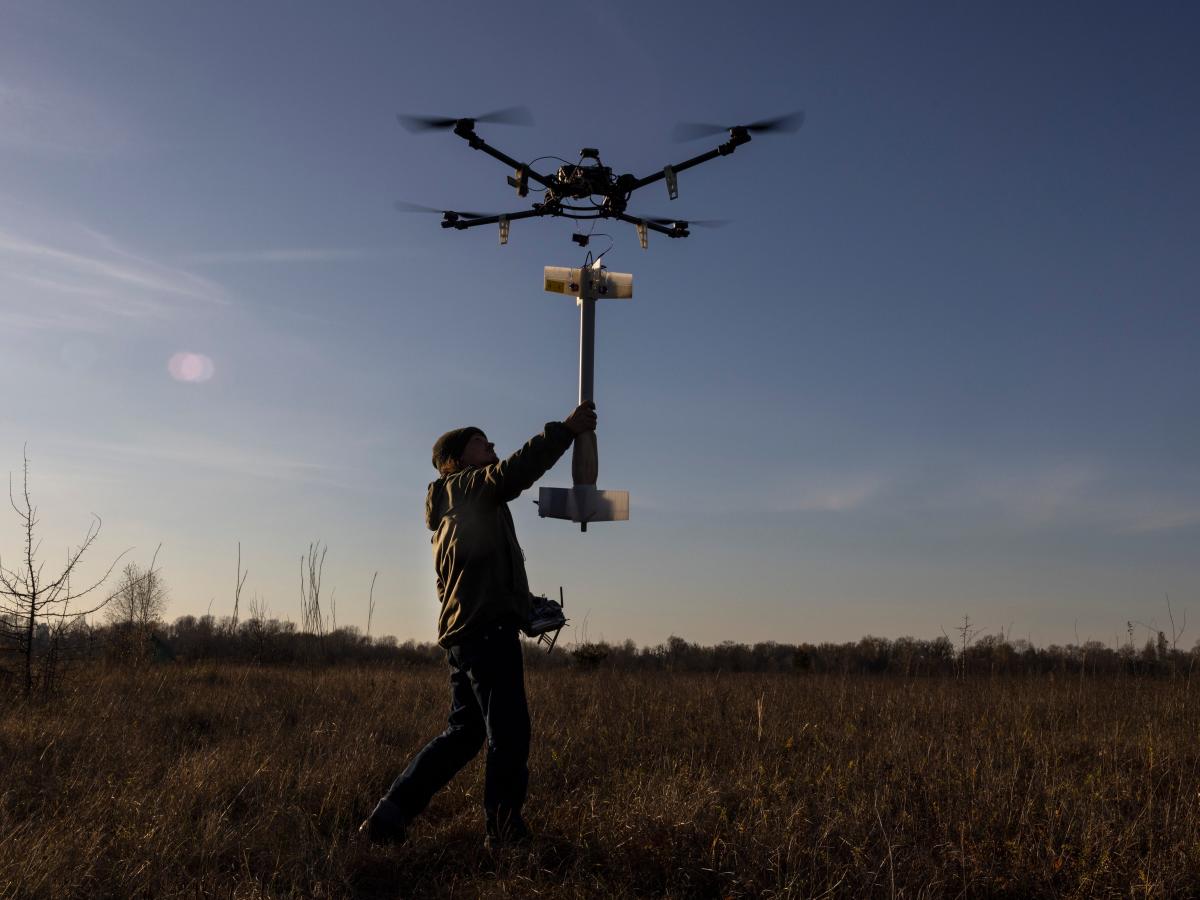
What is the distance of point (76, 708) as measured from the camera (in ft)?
26.8

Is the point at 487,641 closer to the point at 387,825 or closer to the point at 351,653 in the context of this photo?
the point at 387,825

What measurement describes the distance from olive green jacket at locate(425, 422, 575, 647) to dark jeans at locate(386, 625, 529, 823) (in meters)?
0.11

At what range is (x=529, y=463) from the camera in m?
4.41

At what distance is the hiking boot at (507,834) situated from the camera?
4379mm

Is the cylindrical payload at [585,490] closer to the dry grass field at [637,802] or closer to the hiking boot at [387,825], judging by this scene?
the dry grass field at [637,802]

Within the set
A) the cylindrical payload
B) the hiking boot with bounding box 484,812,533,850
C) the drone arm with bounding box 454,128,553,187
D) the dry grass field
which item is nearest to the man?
the hiking boot with bounding box 484,812,533,850

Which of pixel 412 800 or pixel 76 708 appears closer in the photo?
pixel 412 800

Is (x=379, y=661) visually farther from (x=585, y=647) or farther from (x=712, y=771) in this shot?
(x=712, y=771)

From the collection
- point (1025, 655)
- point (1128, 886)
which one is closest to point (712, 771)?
point (1128, 886)

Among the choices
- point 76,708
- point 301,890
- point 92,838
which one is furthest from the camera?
point 76,708

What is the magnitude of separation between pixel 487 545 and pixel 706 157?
344 centimetres

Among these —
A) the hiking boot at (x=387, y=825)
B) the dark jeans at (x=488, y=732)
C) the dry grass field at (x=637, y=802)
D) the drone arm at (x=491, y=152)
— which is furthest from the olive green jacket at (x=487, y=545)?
the drone arm at (x=491, y=152)

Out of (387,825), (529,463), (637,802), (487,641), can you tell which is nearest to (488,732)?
(487,641)

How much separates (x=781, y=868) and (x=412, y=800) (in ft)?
5.95
